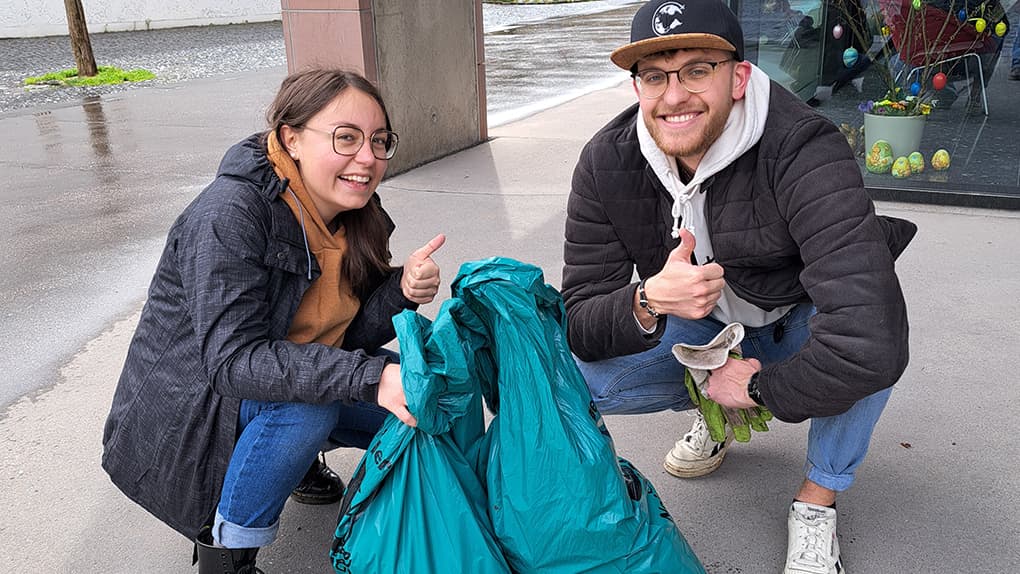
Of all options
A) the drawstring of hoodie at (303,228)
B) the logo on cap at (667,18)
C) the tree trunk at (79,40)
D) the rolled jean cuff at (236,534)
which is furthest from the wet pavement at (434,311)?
the tree trunk at (79,40)

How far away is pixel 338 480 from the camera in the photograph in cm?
254

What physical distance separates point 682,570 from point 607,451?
1.03ft

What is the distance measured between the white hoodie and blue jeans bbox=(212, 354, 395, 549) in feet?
3.01

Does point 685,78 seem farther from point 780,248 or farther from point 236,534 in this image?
point 236,534

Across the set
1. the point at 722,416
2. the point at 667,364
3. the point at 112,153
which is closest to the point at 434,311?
the point at 667,364

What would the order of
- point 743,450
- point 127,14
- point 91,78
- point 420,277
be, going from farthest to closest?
point 127,14
point 91,78
point 743,450
point 420,277

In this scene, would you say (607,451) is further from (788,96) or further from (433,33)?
(433,33)

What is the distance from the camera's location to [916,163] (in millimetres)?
5367

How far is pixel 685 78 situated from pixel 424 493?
1.04 meters

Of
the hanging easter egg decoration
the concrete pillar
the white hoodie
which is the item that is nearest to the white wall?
the concrete pillar

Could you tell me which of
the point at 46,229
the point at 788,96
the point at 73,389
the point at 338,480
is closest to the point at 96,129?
the point at 46,229

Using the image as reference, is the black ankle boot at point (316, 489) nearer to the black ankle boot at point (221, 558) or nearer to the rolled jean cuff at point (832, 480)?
the black ankle boot at point (221, 558)

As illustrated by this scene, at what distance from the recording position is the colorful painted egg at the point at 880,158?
17.7 ft

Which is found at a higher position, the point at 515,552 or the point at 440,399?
the point at 440,399
